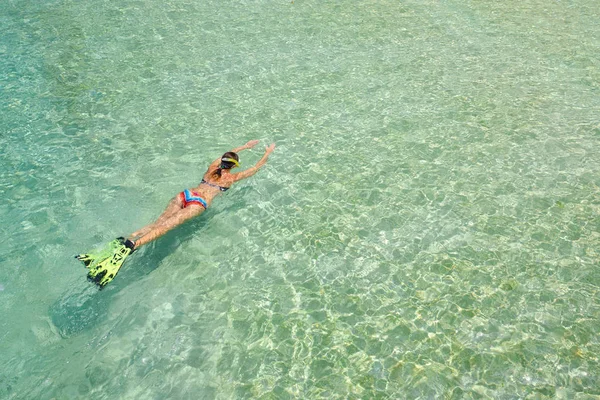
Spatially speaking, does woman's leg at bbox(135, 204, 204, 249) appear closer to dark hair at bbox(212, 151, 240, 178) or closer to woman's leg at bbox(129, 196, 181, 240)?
woman's leg at bbox(129, 196, 181, 240)

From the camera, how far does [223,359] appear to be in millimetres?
4676

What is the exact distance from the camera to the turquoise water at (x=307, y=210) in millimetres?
4637

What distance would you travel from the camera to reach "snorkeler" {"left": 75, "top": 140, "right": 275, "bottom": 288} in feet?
16.8

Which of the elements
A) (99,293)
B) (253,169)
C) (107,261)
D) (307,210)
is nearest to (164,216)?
(107,261)

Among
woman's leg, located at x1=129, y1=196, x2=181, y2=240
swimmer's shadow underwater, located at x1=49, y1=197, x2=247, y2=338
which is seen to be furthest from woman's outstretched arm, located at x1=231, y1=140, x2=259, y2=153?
swimmer's shadow underwater, located at x1=49, y1=197, x2=247, y2=338

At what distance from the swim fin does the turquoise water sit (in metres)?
0.31

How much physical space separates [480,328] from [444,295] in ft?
1.66

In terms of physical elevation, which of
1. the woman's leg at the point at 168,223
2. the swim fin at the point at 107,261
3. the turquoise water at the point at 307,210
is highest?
the swim fin at the point at 107,261

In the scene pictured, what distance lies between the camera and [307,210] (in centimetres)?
640

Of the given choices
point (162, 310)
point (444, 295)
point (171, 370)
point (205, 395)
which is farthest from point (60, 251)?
point (444, 295)

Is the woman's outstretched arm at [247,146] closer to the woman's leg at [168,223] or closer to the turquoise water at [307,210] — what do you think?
the turquoise water at [307,210]

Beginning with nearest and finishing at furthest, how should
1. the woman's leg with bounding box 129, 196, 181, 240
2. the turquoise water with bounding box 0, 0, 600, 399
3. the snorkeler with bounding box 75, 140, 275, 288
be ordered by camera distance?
the turquoise water with bounding box 0, 0, 600, 399 < the snorkeler with bounding box 75, 140, 275, 288 < the woman's leg with bounding box 129, 196, 181, 240

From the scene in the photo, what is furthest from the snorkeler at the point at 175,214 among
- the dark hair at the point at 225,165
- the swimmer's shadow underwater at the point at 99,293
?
the swimmer's shadow underwater at the point at 99,293

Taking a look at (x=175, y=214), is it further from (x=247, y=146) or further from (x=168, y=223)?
(x=247, y=146)
